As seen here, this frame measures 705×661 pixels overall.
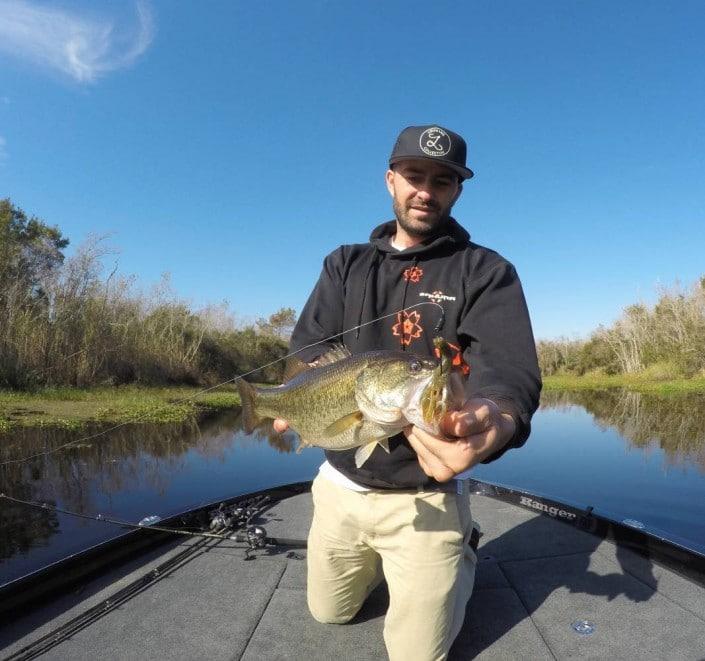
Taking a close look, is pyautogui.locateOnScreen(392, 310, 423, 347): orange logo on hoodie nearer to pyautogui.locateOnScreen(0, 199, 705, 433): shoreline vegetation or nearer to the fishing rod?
the fishing rod

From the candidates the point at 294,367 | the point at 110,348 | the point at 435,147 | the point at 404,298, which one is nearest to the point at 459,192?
the point at 435,147

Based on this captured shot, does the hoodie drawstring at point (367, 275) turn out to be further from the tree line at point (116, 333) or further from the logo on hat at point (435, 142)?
the tree line at point (116, 333)

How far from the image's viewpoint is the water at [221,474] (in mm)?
7434

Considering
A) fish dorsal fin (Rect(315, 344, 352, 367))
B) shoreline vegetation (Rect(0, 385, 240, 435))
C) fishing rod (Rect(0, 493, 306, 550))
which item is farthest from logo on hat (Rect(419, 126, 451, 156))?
shoreline vegetation (Rect(0, 385, 240, 435))

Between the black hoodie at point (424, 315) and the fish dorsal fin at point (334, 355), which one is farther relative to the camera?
the fish dorsal fin at point (334, 355)

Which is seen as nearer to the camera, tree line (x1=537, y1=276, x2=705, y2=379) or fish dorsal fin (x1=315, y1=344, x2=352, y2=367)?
fish dorsal fin (x1=315, y1=344, x2=352, y2=367)

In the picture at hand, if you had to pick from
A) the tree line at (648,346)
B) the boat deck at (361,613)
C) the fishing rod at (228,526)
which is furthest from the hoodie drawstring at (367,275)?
the tree line at (648,346)

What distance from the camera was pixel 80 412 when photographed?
1670cm

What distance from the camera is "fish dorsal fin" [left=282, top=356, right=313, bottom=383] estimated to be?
3.44m

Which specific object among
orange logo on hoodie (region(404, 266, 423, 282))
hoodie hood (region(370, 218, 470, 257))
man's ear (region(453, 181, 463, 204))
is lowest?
orange logo on hoodie (region(404, 266, 423, 282))

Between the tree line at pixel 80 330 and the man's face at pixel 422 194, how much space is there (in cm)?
2037

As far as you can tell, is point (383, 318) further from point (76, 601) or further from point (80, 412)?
point (80, 412)

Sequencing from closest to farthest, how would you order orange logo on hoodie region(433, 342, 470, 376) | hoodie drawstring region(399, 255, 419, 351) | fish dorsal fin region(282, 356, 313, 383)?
1. orange logo on hoodie region(433, 342, 470, 376)
2. fish dorsal fin region(282, 356, 313, 383)
3. hoodie drawstring region(399, 255, 419, 351)

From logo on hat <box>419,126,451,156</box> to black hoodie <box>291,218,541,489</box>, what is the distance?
588 mm
